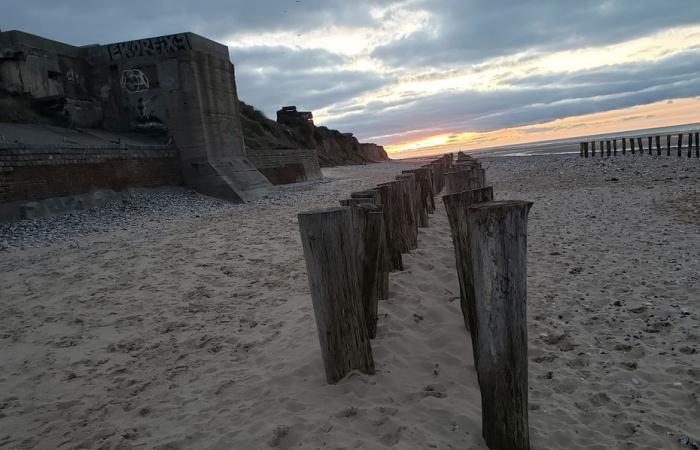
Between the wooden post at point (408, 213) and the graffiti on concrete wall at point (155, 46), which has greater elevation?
the graffiti on concrete wall at point (155, 46)

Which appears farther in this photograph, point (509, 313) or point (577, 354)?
point (577, 354)

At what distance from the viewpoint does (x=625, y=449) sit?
249cm

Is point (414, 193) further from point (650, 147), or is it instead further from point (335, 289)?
point (650, 147)

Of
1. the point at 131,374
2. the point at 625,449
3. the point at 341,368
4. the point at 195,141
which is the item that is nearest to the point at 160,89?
the point at 195,141

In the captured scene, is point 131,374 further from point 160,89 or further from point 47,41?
point 47,41

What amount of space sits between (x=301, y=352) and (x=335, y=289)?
0.89 m

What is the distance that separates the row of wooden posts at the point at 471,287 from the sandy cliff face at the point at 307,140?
1548cm

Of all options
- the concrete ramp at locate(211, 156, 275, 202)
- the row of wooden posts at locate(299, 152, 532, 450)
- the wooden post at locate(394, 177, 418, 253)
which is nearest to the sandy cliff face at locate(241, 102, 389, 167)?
the concrete ramp at locate(211, 156, 275, 202)

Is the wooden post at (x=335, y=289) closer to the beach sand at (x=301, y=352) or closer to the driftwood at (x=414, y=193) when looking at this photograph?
the beach sand at (x=301, y=352)

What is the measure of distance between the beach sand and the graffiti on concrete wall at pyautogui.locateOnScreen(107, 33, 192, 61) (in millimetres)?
9075

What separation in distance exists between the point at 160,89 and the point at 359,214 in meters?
13.1

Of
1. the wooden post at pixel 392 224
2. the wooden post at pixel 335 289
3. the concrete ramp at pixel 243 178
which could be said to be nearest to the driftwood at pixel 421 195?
the wooden post at pixel 392 224

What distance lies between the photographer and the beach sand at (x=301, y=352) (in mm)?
2688

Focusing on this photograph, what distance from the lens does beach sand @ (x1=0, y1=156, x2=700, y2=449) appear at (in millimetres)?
2688
